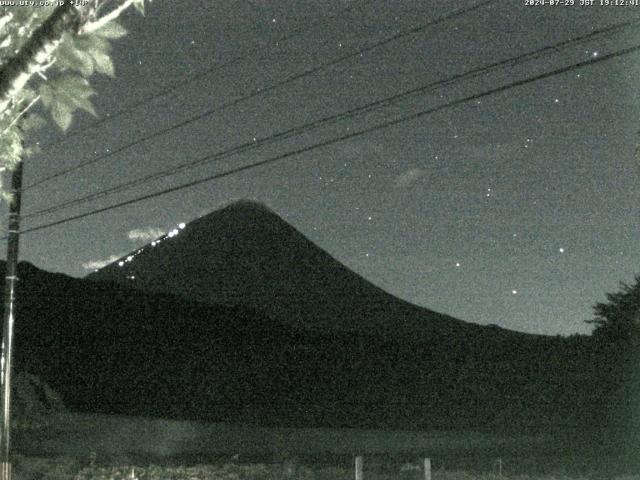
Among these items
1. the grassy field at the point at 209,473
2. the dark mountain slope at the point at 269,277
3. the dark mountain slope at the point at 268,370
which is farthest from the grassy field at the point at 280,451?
the dark mountain slope at the point at 269,277

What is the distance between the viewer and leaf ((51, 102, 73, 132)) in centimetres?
665

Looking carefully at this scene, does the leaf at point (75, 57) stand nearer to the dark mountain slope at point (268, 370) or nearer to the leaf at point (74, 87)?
the leaf at point (74, 87)

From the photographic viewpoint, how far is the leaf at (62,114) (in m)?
6.65

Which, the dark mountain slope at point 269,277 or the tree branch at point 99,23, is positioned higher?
the dark mountain slope at point 269,277

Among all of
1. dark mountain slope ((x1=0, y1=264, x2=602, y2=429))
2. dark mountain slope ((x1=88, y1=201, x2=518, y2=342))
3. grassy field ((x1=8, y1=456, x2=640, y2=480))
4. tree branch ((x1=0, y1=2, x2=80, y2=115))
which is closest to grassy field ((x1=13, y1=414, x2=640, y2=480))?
grassy field ((x1=8, y1=456, x2=640, y2=480))

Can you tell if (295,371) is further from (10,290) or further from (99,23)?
(99,23)

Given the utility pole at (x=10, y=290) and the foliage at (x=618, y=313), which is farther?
the foliage at (x=618, y=313)

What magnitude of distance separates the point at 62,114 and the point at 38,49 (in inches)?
18.7

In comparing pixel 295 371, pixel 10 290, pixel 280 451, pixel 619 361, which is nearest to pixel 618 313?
pixel 619 361

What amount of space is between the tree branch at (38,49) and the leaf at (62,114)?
28 cm

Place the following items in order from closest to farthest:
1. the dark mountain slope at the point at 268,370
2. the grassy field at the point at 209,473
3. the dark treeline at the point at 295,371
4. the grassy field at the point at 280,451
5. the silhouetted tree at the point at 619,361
Answer: 1. the grassy field at the point at 209,473
2. the grassy field at the point at 280,451
3. the silhouetted tree at the point at 619,361
4. the dark treeline at the point at 295,371
5. the dark mountain slope at the point at 268,370

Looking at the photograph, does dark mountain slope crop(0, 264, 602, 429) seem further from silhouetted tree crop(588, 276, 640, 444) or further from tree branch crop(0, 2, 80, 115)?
tree branch crop(0, 2, 80, 115)

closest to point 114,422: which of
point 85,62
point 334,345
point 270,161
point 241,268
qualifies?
point 270,161

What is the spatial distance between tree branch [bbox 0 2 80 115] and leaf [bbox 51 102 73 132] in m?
0.28
